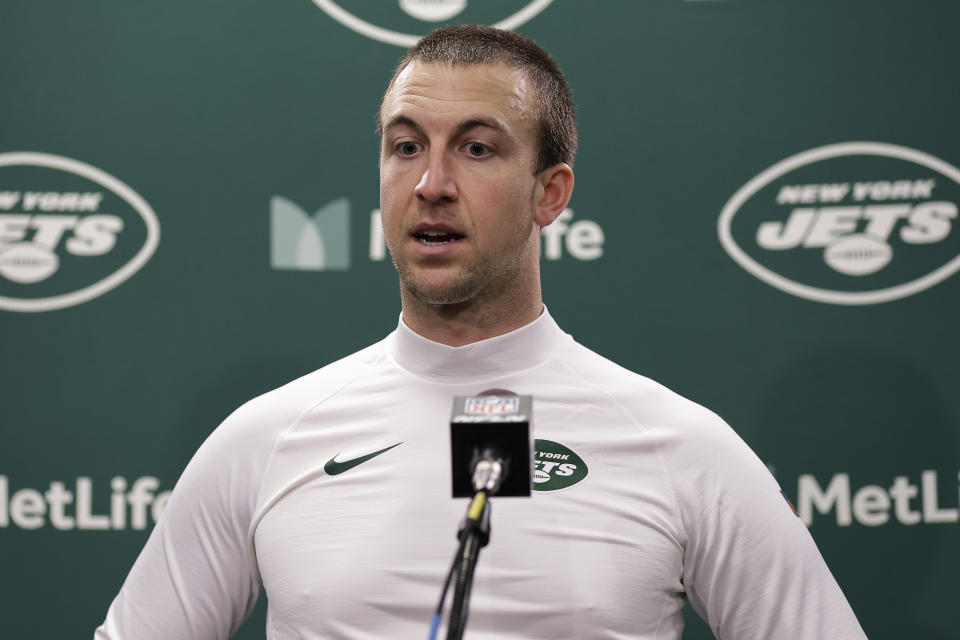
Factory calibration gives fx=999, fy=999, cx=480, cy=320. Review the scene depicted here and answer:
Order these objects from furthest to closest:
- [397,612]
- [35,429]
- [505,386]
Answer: [35,429]
[505,386]
[397,612]

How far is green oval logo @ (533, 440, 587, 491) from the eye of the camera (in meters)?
1.28

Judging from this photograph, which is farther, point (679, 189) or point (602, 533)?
point (679, 189)

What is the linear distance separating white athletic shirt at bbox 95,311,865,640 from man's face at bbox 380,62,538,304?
12cm

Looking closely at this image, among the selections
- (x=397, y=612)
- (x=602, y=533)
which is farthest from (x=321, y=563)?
(x=602, y=533)

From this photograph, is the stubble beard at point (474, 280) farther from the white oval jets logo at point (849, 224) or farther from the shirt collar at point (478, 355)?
the white oval jets logo at point (849, 224)

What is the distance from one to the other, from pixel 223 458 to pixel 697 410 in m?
0.67

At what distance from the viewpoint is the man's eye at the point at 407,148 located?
52.5 inches

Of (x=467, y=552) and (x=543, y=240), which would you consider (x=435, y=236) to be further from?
(x=543, y=240)

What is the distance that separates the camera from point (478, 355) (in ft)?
4.49

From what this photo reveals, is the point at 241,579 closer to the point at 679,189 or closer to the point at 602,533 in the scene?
the point at 602,533

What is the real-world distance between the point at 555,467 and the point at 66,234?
1322mm

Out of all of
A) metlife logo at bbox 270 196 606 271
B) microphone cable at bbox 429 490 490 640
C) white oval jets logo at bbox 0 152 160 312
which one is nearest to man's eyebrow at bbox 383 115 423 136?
microphone cable at bbox 429 490 490 640

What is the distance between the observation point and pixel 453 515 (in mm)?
1253

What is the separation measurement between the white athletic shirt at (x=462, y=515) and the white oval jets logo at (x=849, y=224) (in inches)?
30.9
